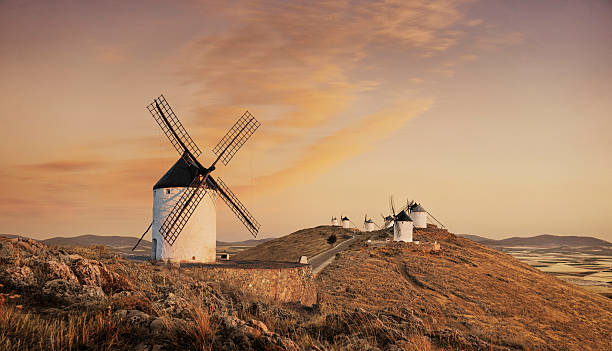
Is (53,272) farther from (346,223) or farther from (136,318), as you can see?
(346,223)

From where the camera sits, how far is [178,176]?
1099 inches

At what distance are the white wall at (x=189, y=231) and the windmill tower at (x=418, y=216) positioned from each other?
50.5 m

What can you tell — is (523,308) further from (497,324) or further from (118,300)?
(118,300)

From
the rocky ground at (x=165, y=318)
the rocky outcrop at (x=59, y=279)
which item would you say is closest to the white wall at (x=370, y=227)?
the rocky ground at (x=165, y=318)

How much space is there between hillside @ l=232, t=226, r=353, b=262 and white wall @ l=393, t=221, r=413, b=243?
41.1 ft

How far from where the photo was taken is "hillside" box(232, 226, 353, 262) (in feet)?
206

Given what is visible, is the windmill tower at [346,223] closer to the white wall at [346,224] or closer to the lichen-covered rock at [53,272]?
the white wall at [346,224]

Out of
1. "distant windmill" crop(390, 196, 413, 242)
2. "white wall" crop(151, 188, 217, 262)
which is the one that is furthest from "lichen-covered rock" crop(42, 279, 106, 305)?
"distant windmill" crop(390, 196, 413, 242)

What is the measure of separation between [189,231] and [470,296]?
2371 centimetres

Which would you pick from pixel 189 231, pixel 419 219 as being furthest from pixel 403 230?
pixel 189 231

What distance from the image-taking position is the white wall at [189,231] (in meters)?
26.8

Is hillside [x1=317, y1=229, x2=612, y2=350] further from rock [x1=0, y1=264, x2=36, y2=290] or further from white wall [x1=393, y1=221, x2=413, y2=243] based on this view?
rock [x1=0, y1=264, x2=36, y2=290]

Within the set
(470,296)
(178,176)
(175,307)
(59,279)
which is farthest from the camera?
(470,296)

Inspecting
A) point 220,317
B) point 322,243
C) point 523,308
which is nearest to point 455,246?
point 322,243
